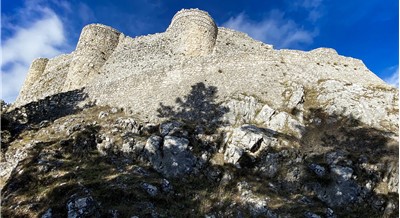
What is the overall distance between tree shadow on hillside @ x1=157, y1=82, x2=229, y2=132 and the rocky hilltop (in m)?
0.09

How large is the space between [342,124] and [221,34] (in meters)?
14.6

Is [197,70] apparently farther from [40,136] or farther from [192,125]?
[40,136]

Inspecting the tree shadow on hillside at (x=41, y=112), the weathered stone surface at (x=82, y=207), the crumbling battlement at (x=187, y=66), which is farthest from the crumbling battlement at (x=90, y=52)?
the weathered stone surface at (x=82, y=207)

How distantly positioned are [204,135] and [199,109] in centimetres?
359

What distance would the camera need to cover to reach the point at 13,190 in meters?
16.5

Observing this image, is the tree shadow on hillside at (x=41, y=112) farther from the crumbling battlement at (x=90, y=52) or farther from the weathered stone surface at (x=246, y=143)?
the weathered stone surface at (x=246, y=143)

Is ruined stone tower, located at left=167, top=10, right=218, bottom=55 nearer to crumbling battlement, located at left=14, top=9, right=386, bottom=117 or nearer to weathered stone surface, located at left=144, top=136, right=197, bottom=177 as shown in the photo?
crumbling battlement, located at left=14, top=9, right=386, bottom=117

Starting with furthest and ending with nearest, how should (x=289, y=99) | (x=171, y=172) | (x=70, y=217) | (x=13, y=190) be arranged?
1. (x=289, y=99)
2. (x=171, y=172)
3. (x=13, y=190)
4. (x=70, y=217)

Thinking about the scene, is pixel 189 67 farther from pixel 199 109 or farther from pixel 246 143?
pixel 246 143

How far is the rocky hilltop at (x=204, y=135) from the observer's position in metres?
16.2

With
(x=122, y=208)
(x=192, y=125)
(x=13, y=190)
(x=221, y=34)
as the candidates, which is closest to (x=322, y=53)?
(x=221, y=34)

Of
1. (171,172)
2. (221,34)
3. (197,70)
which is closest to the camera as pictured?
(171,172)

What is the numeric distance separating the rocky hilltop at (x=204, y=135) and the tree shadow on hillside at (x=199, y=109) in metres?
0.09

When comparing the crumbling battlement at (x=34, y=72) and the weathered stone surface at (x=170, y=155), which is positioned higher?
the crumbling battlement at (x=34, y=72)
